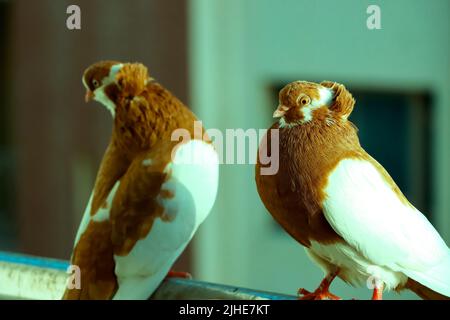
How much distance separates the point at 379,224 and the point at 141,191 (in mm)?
259

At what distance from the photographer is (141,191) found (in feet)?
2.63

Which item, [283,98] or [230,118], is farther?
[230,118]

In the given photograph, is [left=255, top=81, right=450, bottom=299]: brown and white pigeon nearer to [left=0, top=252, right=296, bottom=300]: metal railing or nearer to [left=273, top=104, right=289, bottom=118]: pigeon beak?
[left=273, top=104, right=289, bottom=118]: pigeon beak

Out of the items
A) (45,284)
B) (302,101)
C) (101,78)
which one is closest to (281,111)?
(302,101)

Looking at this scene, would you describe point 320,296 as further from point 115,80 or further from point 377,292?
point 115,80

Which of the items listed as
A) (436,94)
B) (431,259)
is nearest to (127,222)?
(431,259)

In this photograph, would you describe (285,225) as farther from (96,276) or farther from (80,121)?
(80,121)

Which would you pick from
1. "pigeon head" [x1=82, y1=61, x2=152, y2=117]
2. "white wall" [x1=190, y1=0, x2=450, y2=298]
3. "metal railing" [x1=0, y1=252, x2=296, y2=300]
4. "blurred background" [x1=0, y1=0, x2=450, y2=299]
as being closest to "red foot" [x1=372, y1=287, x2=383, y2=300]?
"metal railing" [x1=0, y1=252, x2=296, y2=300]

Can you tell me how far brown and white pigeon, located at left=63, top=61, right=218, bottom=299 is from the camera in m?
0.80

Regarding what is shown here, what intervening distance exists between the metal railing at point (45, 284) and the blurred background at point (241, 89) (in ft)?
2.55

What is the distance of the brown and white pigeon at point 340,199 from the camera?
2.17 ft

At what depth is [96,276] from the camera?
32.0 inches

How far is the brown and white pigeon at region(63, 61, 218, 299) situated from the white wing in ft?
0.59
